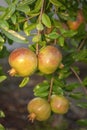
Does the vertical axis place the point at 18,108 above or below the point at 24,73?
below

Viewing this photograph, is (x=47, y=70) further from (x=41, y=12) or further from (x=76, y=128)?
(x=76, y=128)

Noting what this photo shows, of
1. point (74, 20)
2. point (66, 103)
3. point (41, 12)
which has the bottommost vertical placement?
point (66, 103)

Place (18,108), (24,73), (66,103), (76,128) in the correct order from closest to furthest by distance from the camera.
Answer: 1. (24,73)
2. (66,103)
3. (76,128)
4. (18,108)

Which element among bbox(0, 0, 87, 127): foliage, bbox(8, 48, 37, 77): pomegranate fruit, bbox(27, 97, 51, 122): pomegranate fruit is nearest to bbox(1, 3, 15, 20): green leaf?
bbox(0, 0, 87, 127): foliage

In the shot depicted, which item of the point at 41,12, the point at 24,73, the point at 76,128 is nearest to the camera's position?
the point at 24,73

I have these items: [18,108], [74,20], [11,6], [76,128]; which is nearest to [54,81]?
[74,20]

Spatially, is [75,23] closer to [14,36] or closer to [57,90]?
[57,90]
